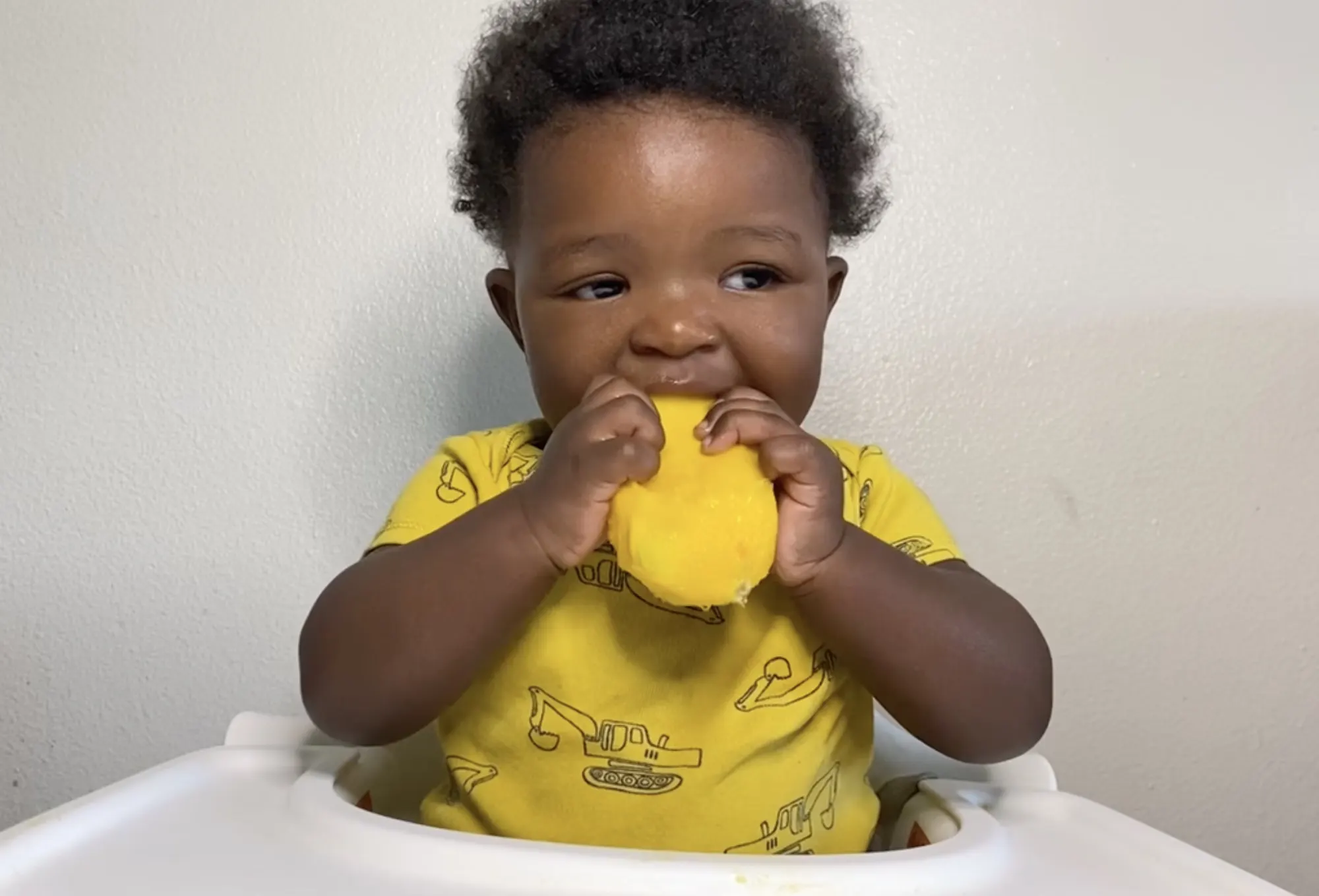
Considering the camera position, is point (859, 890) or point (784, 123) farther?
point (784, 123)

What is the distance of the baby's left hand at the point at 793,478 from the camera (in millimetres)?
490

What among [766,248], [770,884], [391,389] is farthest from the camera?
[391,389]

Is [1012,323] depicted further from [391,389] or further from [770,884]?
[770,884]

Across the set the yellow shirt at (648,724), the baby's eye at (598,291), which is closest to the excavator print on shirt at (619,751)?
the yellow shirt at (648,724)

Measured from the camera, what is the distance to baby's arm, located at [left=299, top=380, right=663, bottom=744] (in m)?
0.50

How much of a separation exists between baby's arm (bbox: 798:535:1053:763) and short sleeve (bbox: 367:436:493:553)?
8.1 inches

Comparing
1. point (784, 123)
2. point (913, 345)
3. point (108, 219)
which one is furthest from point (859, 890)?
point (108, 219)

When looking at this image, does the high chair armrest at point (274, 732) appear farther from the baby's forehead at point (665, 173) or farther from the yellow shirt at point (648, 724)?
the baby's forehead at point (665, 173)

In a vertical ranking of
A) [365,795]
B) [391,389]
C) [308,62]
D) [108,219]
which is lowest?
[365,795]

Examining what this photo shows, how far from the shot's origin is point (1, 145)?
93cm

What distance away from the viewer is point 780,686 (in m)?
0.60

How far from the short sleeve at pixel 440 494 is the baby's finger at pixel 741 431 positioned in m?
0.18

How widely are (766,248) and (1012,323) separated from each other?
416 millimetres

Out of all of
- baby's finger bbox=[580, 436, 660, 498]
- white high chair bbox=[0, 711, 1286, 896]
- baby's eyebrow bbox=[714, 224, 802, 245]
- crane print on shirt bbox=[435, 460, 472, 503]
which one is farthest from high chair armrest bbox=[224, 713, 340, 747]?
baby's eyebrow bbox=[714, 224, 802, 245]
